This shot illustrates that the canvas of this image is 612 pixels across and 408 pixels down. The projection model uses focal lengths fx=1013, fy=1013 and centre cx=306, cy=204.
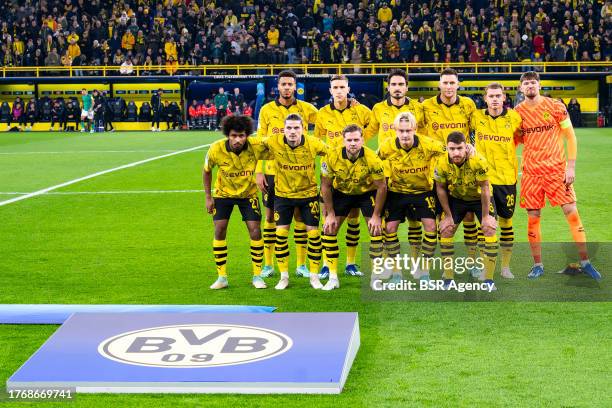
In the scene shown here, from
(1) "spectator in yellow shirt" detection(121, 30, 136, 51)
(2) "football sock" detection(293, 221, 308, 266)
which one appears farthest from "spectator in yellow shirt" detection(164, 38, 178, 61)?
(2) "football sock" detection(293, 221, 308, 266)

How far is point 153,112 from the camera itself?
139 ft

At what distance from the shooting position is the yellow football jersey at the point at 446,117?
35.2 ft

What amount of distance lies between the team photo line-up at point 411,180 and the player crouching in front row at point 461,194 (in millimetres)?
12

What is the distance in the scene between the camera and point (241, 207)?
10.4 metres

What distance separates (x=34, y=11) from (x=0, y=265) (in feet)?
121

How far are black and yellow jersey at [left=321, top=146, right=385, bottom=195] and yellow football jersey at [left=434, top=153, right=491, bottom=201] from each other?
587mm

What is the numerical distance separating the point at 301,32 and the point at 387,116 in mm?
33534

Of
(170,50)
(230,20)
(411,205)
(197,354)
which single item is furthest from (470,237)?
(230,20)

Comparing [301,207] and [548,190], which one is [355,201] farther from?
[548,190]

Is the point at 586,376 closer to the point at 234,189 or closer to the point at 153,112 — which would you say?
the point at 234,189

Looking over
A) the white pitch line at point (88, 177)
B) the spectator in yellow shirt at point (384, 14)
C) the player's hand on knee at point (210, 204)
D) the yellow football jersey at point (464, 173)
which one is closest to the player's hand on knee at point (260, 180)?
the player's hand on knee at point (210, 204)

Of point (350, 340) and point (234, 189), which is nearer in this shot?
point (350, 340)

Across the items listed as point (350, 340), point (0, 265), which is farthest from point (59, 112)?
point (350, 340)

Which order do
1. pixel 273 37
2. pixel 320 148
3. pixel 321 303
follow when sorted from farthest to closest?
pixel 273 37
pixel 320 148
pixel 321 303
